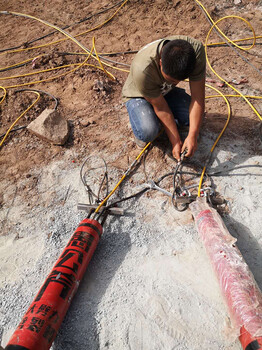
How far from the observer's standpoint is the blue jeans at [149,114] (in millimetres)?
2707

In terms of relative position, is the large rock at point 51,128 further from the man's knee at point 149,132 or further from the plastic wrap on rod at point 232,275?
the plastic wrap on rod at point 232,275

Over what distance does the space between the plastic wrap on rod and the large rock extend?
1855mm

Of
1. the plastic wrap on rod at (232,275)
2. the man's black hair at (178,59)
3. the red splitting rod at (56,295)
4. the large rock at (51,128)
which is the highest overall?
the man's black hair at (178,59)

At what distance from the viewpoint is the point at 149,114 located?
107 inches

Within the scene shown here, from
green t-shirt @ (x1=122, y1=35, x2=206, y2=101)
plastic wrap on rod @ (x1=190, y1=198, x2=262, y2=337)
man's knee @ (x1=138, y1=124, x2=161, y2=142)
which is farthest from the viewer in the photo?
man's knee @ (x1=138, y1=124, x2=161, y2=142)

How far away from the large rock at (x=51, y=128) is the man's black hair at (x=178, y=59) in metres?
1.59

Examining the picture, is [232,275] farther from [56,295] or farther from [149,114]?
[149,114]

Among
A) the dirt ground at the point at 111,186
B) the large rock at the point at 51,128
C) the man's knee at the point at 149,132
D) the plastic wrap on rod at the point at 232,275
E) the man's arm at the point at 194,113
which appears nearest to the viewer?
the plastic wrap on rod at the point at 232,275

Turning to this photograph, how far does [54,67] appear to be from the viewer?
4105 mm

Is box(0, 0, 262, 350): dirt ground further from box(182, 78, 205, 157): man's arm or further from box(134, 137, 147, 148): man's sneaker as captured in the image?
box(182, 78, 205, 157): man's arm

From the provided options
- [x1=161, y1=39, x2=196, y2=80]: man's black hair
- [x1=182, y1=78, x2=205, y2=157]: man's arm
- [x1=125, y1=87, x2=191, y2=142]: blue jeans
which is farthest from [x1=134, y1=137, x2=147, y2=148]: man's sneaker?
[x1=161, y1=39, x2=196, y2=80]: man's black hair

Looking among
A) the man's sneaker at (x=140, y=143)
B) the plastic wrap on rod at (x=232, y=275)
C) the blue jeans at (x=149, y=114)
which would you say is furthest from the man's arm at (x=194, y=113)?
the plastic wrap on rod at (x=232, y=275)

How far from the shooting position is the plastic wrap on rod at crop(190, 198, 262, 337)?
4.97 ft

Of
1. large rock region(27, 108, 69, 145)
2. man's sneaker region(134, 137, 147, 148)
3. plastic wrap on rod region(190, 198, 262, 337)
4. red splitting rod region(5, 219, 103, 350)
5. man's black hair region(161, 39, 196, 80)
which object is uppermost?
man's black hair region(161, 39, 196, 80)
